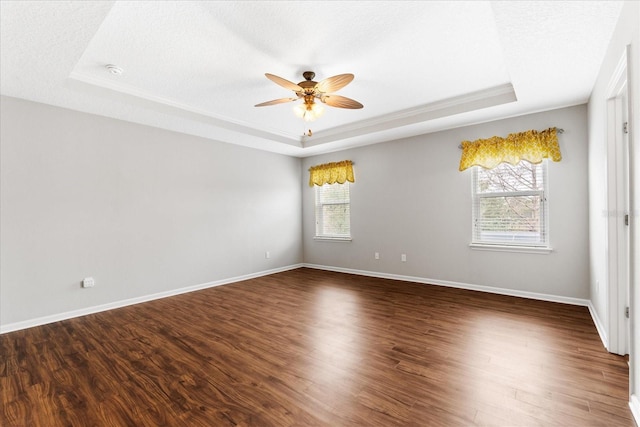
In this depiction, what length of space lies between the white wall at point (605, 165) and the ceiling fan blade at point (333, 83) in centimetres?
180

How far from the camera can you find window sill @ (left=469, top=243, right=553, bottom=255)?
3850 mm

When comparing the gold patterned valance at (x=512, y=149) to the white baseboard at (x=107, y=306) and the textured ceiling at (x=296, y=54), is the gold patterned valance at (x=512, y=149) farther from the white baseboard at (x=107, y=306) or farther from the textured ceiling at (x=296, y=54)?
the white baseboard at (x=107, y=306)

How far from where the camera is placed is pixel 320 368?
2260 millimetres

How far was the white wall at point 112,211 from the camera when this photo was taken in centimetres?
326

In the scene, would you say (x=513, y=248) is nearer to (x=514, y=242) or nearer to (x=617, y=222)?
(x=514, y=242)

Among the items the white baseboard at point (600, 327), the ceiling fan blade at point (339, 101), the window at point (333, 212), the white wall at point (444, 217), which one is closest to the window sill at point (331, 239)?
the window at point (333, 212)

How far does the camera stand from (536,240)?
12.9ft

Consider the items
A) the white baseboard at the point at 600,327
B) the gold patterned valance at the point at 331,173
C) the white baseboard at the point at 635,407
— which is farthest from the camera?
the gold patterned valance at the point at 331,173

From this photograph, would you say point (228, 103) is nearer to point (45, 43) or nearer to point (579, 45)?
point (45, 43)

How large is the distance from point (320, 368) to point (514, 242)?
3342 mm

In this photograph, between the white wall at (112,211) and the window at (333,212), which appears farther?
the window at (333,212)

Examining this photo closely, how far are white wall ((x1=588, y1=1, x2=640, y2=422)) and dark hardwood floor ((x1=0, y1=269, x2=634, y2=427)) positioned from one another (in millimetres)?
386

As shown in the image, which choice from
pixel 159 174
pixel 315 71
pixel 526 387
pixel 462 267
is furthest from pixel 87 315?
pixel 462 267

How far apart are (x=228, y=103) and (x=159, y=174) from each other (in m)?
1.54
